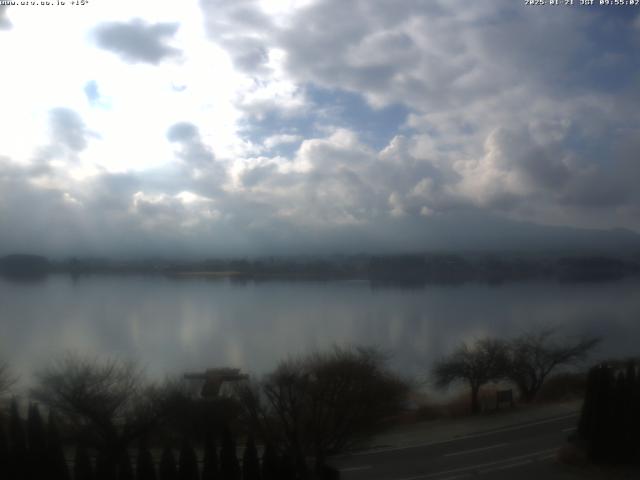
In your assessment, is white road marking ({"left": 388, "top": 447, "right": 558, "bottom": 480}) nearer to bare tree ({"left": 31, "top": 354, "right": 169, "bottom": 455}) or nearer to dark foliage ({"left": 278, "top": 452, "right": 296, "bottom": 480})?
dark foliage ({"left": 278, "top": 452, "right": 296, "bottom": 480})

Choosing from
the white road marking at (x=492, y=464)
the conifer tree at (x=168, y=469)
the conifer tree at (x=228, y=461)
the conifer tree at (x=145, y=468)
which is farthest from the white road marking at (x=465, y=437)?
the conifer tree at (x=145, y=468)

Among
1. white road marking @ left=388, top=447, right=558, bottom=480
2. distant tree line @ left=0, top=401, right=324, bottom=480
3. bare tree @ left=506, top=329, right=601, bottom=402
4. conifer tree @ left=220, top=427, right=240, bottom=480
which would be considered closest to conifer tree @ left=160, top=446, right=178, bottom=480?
distant tree line @ left=0, top=401, right=324, bottom=480

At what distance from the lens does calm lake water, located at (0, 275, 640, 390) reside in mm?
18297

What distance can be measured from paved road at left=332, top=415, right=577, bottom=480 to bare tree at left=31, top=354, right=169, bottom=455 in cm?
291

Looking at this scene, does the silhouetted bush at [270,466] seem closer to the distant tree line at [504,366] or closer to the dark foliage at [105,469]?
the dark foliage at [105,469]

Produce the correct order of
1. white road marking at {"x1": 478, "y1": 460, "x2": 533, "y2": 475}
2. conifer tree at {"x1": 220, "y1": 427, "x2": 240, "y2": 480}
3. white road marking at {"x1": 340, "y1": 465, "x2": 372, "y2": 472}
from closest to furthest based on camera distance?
conifer tree at {"x1": 220, "y1": 427, "x2": 240, "y2": 480} < white road marking at {"x1": 478, "y1": 460, "x2": 533, "y2": 475} < white road marking at {"x1": 340, "y1": 465, "x2": 372, "y2": 472}

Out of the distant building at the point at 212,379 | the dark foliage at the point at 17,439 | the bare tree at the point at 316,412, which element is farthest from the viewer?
the distant building at the point at 212,379

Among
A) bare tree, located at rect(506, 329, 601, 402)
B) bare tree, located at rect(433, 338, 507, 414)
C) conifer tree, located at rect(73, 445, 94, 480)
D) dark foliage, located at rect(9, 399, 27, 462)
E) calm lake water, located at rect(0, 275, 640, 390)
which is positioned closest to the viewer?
conifer tree, located at rect(73, 445, 94, 480)

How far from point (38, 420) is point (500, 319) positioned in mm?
24104

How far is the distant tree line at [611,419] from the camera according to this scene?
7.09m

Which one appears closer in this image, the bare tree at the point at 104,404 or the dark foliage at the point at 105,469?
the dark foliage at the point at 105,469

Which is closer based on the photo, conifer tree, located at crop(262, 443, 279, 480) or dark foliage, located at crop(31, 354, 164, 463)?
conifer tree, located at crop(262, 443, 279, 480)

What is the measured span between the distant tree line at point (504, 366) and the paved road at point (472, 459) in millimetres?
2744

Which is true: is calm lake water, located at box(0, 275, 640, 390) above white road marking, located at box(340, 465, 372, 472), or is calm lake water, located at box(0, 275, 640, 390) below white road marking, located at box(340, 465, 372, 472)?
above
